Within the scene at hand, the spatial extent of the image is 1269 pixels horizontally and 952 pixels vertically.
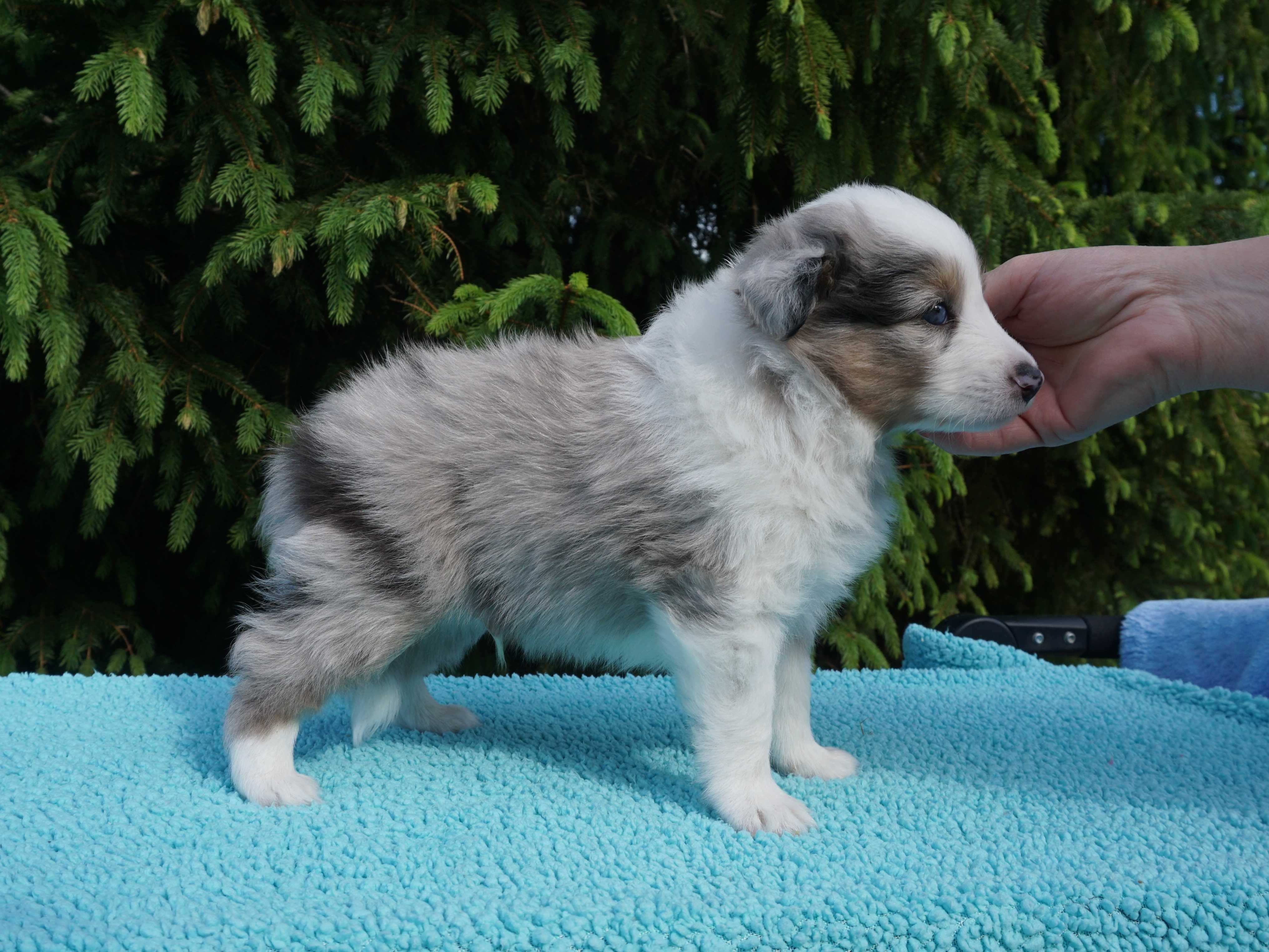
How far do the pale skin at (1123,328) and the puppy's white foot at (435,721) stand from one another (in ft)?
5.17

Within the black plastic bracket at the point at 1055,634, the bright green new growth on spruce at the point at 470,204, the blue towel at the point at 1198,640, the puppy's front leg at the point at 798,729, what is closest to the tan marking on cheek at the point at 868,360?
the puppy's front leg at the point at 798,729

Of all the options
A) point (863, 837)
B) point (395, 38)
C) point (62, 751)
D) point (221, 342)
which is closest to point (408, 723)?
point (62, 751)

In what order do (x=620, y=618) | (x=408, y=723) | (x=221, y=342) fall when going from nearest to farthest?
(x=620, y=618), (x=408, y=723), (x=221, y=342)

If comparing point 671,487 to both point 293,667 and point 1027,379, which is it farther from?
point 293,667

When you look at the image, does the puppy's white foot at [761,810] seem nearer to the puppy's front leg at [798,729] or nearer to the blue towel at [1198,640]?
the puppy's front leg at [798,729]

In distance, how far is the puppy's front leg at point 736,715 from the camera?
7.04ft

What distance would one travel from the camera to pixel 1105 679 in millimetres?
3566

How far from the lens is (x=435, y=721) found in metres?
2.94

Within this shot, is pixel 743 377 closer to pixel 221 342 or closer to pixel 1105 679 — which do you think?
pixel 1105 679

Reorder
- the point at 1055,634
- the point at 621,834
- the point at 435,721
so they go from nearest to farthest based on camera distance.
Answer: the point at 621,834, the point at 435,721, the point at 1055,634

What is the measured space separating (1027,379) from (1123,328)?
2.71 feet

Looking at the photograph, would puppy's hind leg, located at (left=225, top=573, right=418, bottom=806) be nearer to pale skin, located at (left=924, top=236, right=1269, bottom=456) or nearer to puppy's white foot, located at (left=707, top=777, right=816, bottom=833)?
puppy's white foot, located at (left=707, top=777, right=816, bottom=833)

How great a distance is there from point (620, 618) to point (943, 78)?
2.67 meters

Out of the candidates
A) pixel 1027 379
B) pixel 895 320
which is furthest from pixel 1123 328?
pixel 895 320
